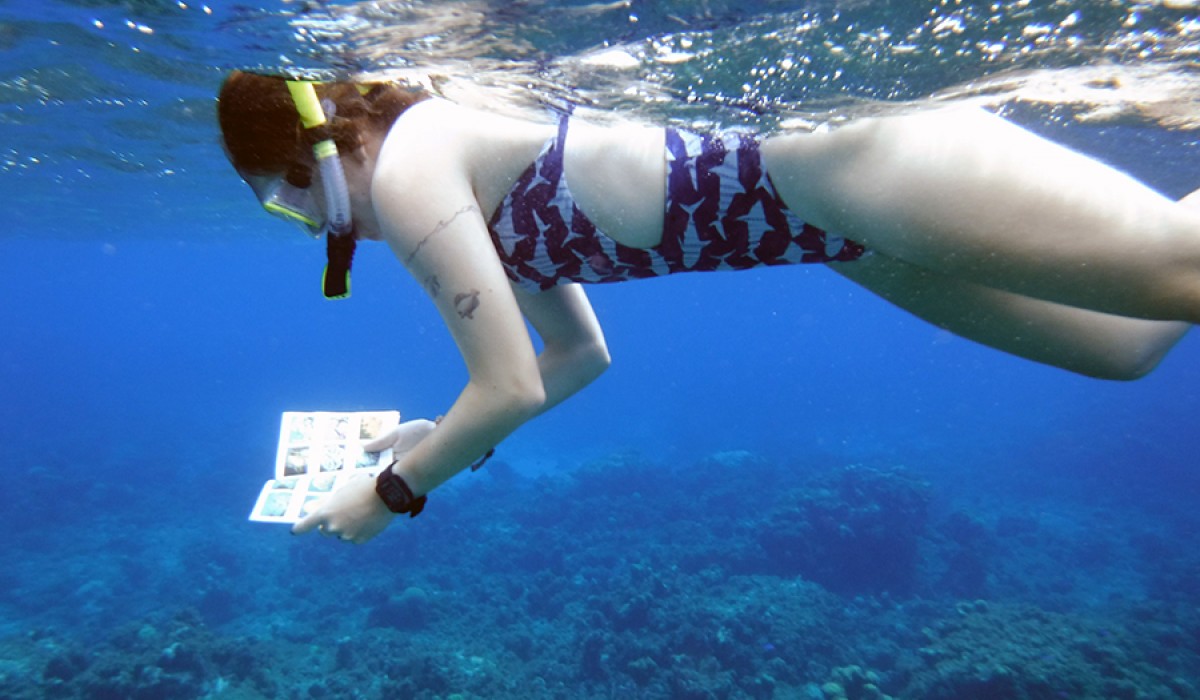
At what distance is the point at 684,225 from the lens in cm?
198

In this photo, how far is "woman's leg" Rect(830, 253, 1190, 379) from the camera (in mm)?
2045

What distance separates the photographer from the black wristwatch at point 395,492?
6.29 feet

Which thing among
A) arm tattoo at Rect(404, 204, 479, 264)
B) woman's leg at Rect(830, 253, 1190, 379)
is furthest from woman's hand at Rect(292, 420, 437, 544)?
woman's leg at Rect(830, 253, 1190, 379)

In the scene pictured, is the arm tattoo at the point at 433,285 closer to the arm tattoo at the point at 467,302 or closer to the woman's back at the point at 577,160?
the arm tattoo at the point at 467,302

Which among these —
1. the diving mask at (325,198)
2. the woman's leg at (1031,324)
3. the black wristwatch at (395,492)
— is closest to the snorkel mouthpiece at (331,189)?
the diving mask at (325,198)

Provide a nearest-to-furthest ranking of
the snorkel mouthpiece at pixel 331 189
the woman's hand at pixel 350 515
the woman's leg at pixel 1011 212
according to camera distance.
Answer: the woman's leg at pixel 1011 212 < the snorkel mouthpiece at pixel 331 189 < the woman's hand at pixel 350 515

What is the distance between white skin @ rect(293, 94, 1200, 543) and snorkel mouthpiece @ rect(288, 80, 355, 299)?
0.26 feet

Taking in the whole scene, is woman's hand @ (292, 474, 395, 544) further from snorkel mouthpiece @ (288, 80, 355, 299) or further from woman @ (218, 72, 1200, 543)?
snorkel mouthpiece @ (288, 80, 355, 299)

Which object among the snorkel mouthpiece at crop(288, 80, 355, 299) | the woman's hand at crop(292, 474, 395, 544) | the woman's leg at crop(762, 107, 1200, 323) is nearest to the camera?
the woman's leg at crop(762, 107, 1200, 323)

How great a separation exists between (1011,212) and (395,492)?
1769 mm

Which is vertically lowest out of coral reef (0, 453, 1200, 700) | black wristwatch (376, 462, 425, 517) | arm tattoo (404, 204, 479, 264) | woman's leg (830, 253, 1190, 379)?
coral reef (0, 453, 1200, 700)

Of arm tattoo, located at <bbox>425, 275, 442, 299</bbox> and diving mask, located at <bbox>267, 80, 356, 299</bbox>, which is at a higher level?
diving mask, located at <bbox>267, 80, 356, 299</bbox>

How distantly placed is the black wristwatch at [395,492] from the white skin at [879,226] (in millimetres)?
32

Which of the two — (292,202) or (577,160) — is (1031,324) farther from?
(292,202)
